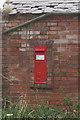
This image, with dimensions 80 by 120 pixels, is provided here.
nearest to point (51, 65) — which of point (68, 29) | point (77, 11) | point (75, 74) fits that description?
point (75, 74)

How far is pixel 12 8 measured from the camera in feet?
16.2

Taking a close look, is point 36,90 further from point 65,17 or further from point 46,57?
point 65,17

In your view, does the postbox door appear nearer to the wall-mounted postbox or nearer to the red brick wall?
the wall-mounted postbox

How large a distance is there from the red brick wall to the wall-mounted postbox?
0.10 meters

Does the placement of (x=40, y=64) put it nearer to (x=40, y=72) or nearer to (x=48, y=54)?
(x=40, y=72)

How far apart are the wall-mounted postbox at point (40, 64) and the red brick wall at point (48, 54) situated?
99 mm

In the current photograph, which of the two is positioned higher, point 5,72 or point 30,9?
point 30,9

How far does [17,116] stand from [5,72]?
3.80 ft

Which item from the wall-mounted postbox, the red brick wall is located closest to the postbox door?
the wall-mounted postbox

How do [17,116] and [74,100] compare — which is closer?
[17,116]

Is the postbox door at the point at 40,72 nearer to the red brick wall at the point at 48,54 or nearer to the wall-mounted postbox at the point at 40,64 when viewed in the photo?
the wall-mounted postbox at the point at 40,64

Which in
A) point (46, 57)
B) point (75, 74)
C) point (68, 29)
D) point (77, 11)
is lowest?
point (75, 74)

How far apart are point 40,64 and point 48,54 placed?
0.30m

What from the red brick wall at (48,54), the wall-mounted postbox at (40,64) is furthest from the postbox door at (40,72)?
the red brick wall at (48,54)
